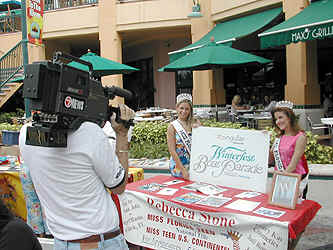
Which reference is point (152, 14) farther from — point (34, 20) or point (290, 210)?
point (290, 210)

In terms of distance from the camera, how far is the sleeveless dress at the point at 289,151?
12.4 feet

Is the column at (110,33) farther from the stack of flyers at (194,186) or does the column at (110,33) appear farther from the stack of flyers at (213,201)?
the stack of flyers at (213,201)

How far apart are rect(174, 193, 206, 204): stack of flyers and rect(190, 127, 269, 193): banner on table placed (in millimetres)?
468

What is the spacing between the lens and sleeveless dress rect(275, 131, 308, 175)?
12.4ft

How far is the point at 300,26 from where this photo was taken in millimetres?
7484

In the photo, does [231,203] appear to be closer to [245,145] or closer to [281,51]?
[245,145]

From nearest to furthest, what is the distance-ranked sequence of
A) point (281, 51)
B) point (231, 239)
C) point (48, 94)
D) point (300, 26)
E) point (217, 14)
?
point (48, 94) → point (231, 239) → point (300, 26) → point (217, 14) → point (281, 51)

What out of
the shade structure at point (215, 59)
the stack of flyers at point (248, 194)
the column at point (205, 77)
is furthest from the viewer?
the column at point (205, 77)

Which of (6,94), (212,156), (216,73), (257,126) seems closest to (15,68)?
(6,94)

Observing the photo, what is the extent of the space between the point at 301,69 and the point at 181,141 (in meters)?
7.15

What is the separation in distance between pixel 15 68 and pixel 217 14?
8102mm

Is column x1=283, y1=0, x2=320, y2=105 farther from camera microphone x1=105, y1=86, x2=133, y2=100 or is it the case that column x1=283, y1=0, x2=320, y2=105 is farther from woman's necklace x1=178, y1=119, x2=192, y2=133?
camera microphone x1=105, y1=86, x2=133, y2=100

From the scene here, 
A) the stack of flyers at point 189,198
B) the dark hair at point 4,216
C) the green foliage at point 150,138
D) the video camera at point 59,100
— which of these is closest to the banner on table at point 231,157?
the stack of flyers at point 189,198

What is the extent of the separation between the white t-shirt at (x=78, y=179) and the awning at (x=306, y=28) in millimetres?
6197
